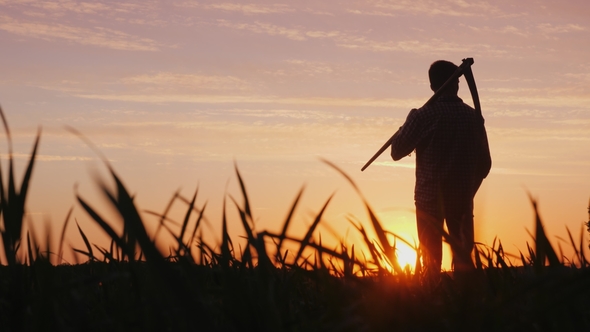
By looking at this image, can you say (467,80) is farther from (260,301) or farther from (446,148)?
(260,301)

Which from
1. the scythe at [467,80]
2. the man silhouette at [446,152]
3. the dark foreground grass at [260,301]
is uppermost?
the scythe at [467,80]

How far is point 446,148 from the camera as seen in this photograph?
5.83 metres

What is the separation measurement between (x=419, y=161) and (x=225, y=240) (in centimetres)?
462

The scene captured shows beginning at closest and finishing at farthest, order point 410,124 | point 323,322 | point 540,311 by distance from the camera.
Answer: point 540,311
point 323,322
point 410,124

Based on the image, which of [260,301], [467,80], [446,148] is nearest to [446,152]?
[446,148]

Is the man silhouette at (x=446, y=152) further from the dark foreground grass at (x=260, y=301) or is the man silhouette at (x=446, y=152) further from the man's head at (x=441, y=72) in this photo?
the dark foreground grass at (x=260, y=301)

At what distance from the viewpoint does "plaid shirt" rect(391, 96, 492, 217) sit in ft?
19.0

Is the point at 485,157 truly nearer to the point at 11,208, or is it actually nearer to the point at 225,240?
the point at 225,240

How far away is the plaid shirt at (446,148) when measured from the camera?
580cm

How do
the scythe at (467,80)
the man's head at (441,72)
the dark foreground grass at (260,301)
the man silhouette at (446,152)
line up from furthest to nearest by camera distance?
1. the man's head at (441,72)
2. the scythe at (467,80)
3. the man silhouette at (446,152)
4. the dark foreground grass at (260,301)

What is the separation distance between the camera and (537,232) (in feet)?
4.48

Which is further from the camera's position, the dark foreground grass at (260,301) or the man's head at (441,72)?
the man's head at (441,72)

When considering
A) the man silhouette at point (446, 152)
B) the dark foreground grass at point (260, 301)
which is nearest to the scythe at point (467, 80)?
the man silhouette at point (446, 152)

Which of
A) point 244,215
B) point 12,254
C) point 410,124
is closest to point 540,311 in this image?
point 244,215
